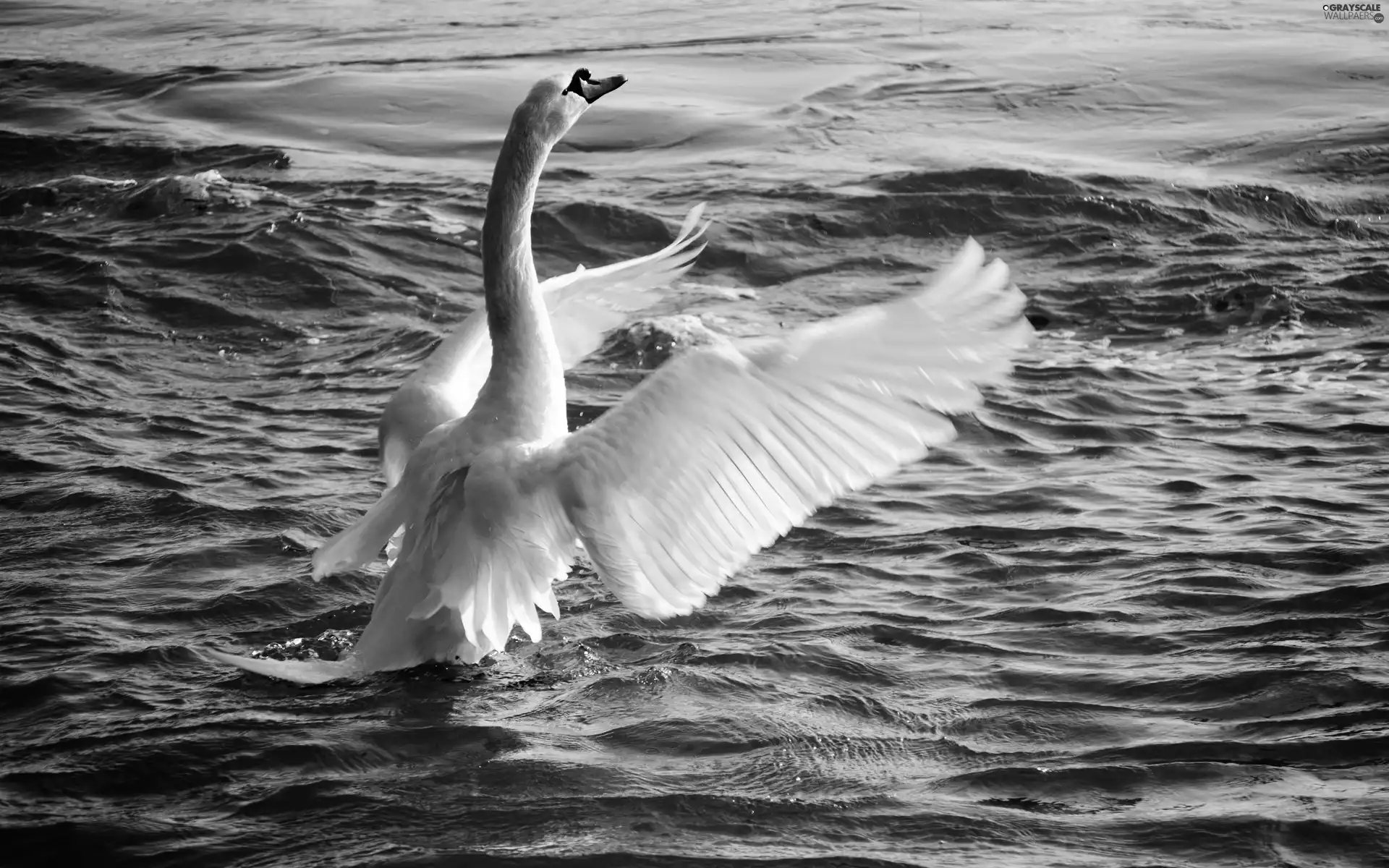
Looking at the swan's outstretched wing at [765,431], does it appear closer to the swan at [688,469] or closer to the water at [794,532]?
the swan at [688,469]

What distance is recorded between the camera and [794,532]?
7.35m

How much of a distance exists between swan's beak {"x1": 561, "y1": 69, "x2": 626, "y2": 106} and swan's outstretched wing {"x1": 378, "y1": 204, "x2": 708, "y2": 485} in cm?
Result: 69

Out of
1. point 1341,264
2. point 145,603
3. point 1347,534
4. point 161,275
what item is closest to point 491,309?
point 145,603

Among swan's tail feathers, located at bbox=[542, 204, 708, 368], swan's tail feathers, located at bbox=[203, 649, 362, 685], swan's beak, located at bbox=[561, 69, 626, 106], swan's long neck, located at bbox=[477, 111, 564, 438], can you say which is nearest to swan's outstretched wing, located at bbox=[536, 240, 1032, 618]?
swan's long neck, located at bbox=[477, 111, 564, 438]

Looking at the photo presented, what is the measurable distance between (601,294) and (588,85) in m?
→ 1.33

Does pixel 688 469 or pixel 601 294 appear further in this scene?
pixel 601 294

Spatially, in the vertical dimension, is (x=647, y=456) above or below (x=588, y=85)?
below

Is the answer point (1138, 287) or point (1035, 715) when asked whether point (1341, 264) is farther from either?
point (1035, 715)

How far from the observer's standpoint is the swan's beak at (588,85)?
6.33 metres

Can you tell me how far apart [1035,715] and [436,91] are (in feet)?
38.4

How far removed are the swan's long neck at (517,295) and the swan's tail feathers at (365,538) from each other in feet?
1.63

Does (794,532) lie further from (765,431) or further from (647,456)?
(765,431)

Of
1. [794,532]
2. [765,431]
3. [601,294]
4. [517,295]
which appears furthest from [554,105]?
[794,532]

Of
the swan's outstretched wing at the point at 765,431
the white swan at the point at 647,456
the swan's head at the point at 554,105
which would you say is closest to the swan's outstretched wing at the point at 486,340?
the white swan at the point at 647,456
